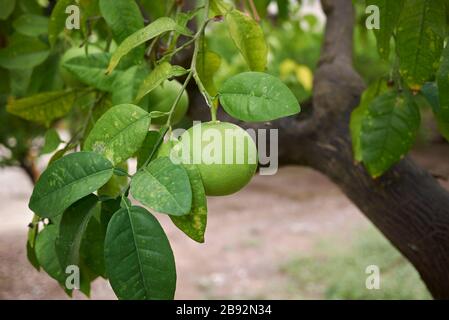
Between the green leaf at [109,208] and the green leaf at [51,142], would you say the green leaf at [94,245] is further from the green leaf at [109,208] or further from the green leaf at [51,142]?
the green leaf at [51,142]

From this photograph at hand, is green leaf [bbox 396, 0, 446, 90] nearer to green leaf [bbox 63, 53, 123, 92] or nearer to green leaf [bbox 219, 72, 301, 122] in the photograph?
green leaf [bbox 219, 72, 301, 122]

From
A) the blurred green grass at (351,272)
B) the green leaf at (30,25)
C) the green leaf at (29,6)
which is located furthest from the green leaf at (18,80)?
the blurred green grass at (351,272)

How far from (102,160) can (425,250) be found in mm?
817

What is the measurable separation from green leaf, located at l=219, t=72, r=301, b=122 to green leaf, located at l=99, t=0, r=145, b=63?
214 mm

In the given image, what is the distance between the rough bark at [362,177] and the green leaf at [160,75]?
46 centimetres

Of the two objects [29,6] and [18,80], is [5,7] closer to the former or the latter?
[29,6]

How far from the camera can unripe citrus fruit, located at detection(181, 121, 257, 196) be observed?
638 millimetres

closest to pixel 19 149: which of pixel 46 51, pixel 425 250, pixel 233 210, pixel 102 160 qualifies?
pixel 233 210

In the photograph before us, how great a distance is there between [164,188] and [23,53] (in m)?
0.68

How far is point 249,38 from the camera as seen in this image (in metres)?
0.78

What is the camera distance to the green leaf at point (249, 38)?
76cm

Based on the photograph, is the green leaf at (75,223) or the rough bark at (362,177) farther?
the rough bark at (362,177)

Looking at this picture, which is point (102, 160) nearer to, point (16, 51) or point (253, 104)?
point (253, 104)

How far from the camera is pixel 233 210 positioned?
181 inches
